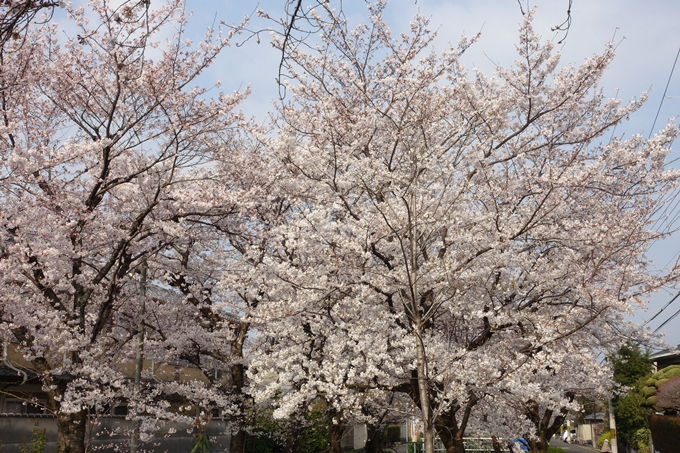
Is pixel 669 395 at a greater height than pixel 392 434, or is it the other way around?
pixel 669 395

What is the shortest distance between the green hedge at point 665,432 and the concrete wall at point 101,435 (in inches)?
527

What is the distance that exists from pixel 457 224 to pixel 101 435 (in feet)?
41.3

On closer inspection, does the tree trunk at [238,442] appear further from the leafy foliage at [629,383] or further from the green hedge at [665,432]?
the leafy foliage at [629,383]

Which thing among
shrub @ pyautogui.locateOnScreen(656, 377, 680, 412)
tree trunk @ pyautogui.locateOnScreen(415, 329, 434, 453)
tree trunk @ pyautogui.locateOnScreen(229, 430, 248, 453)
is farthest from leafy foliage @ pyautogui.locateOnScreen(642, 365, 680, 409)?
tree trunk @ pyautogui.locateOnScreen(229, 430, 248, 453)

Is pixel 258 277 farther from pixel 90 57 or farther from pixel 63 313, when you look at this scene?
pixel 90 57

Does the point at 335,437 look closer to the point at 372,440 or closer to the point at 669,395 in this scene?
the point at 372,440

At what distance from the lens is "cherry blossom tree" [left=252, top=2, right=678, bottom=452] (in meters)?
11.4

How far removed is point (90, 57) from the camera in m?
13.3

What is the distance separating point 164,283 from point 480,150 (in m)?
10.2

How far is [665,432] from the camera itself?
46.1ft

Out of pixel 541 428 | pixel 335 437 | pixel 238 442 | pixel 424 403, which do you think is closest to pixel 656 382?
pixel 541 428

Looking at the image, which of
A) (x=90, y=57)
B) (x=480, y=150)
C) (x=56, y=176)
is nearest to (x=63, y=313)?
(x=56, y=176)

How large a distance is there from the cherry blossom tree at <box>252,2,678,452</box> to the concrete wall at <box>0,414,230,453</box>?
6.59 metres

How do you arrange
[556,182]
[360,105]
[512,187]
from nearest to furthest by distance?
1. [556,182]
2. [512,187]
3. [360,105]
